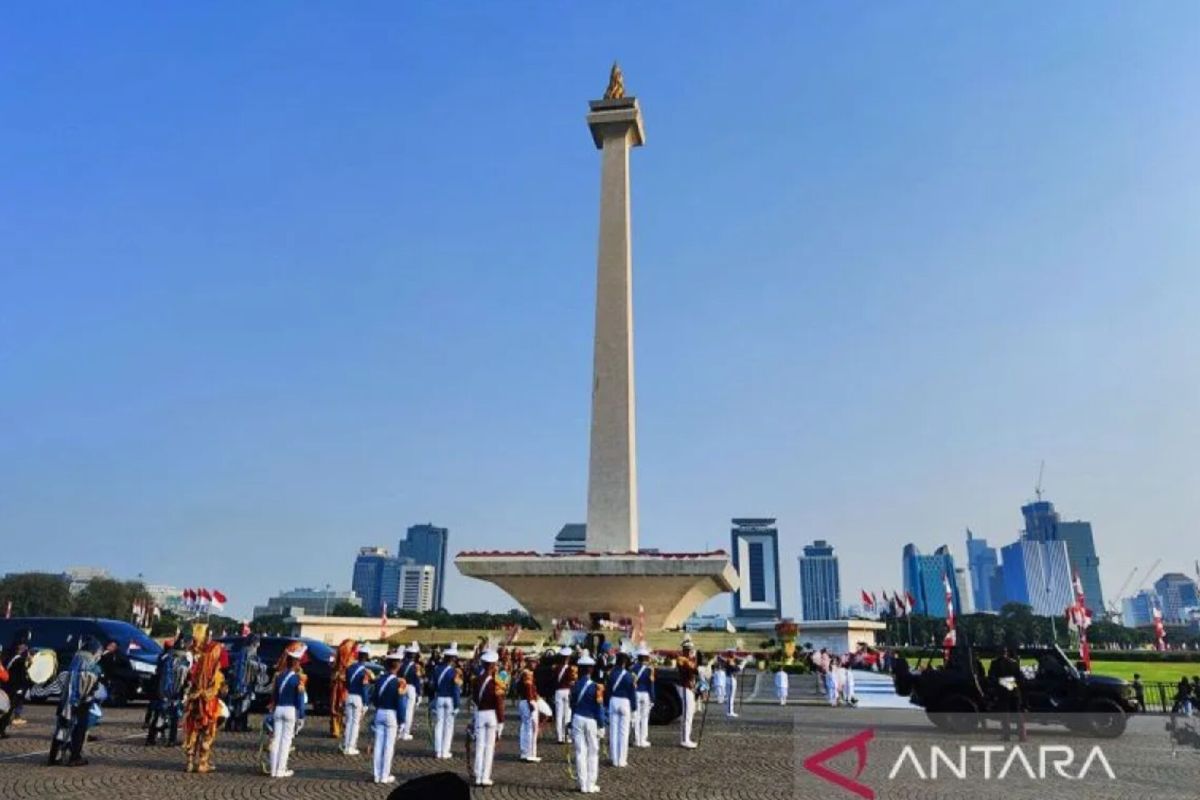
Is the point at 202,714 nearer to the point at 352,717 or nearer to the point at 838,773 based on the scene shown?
the point at 352,717

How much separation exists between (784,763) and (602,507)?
2493cm

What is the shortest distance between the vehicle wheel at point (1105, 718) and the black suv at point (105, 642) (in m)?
20.1

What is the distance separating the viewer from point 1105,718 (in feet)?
53.5

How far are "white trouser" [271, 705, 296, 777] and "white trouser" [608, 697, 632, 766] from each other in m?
4.41

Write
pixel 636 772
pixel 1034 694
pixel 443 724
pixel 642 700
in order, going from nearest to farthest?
1. pixel 636 772
2. pixel 443 724
3. pixel 642 700
4. pixel 1034 694

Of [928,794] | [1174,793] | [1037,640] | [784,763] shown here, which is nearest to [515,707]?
[784,763]

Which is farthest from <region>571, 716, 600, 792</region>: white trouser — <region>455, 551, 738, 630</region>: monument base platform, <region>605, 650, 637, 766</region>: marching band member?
<region>455, 551, 738, 630</region>: monument base platform

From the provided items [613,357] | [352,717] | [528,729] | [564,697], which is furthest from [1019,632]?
[352,717]

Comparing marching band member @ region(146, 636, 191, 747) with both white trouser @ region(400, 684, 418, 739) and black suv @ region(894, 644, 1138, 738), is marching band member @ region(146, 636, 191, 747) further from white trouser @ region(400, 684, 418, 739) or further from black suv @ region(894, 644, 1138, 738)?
black suv @ region(894, 644, 1138, 738)

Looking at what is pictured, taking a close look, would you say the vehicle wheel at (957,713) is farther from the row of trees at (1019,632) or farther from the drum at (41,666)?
the row of trees at (1019,632)

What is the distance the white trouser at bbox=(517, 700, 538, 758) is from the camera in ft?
39.3

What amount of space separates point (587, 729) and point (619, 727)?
5.37ft

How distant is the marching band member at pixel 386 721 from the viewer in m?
10.2

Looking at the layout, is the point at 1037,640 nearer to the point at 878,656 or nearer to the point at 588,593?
the point at 878,656
